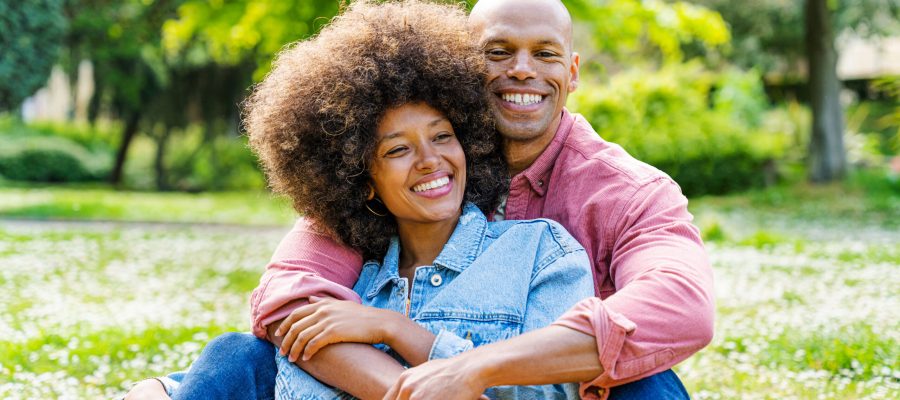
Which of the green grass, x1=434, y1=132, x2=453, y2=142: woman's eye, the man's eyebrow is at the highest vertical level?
→ the man's eyebrow

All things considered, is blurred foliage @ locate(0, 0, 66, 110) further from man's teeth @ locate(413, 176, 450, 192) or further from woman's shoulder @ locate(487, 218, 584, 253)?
woman's shoulder @ locate(487, 218, 584, 253)

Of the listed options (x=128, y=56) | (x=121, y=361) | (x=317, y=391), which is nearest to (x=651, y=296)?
(x=317, y=391)

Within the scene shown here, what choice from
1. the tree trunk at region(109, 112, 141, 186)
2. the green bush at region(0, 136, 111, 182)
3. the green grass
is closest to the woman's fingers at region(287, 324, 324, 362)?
the green grass

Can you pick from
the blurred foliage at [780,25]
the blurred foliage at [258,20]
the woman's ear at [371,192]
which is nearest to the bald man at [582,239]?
the woman's ear at [371,192]

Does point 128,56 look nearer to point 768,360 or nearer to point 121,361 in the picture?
point 121,361

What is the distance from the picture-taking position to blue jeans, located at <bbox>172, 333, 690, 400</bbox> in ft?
9.53

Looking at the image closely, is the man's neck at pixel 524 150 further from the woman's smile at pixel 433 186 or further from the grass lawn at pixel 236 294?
the grass lawn at pixel 236 294

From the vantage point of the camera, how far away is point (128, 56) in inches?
867

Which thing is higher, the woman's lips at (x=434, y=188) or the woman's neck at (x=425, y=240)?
the woman's lips at (x=434, y=188)

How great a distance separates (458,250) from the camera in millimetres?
3018

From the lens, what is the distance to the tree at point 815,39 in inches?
705

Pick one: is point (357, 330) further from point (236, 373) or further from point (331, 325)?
point (236, 373)

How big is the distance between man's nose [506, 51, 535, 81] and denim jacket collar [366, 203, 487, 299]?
1.74ft

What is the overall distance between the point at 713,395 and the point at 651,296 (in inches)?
90.1
